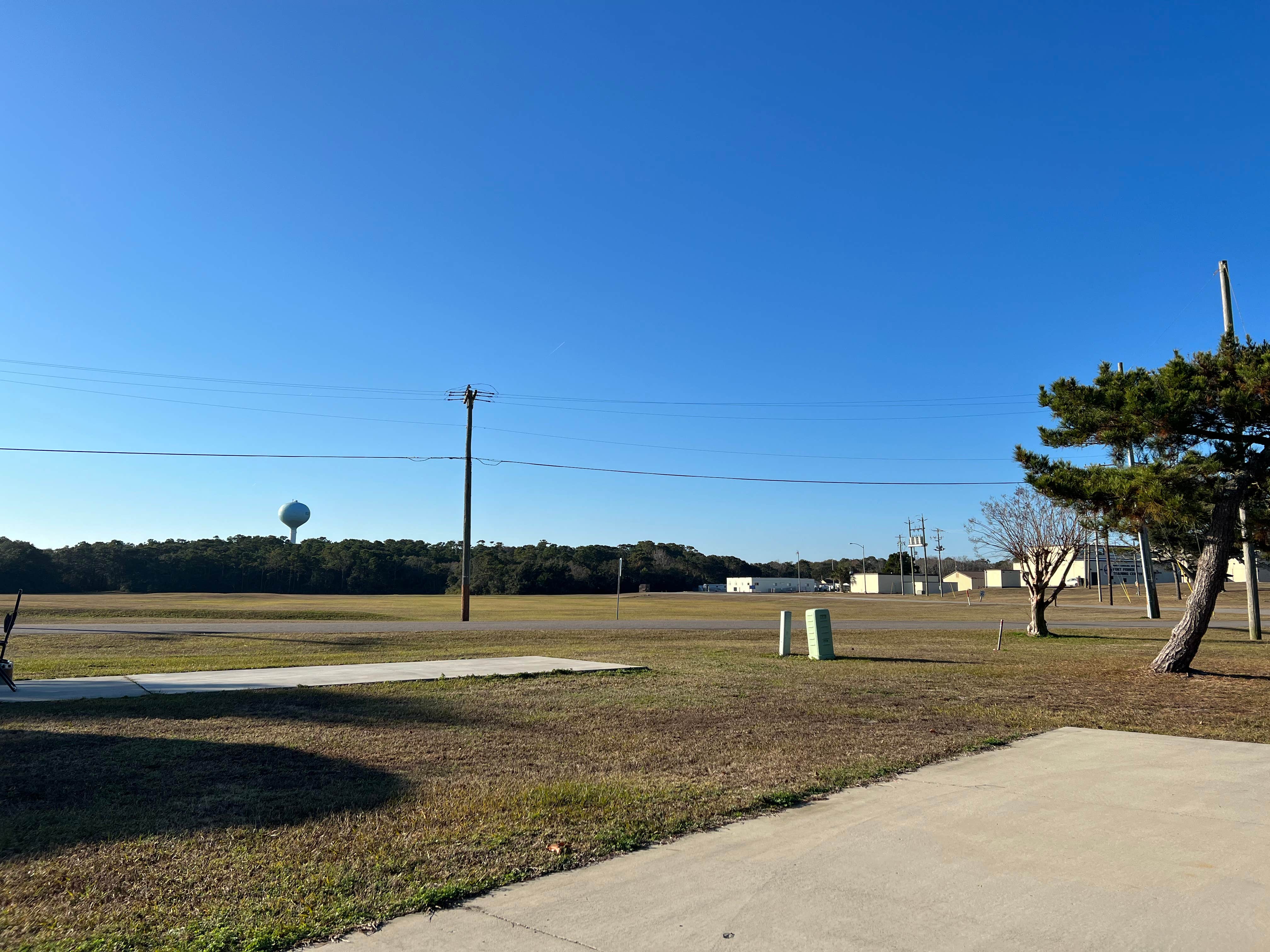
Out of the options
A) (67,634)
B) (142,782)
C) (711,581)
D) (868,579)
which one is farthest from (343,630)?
(711,581)

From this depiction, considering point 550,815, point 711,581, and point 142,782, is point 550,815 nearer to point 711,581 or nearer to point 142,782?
point 142,782

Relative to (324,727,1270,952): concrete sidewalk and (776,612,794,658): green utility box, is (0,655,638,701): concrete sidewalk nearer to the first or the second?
(776,612,794,658): green utility box

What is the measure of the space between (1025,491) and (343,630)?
23914 millimetres

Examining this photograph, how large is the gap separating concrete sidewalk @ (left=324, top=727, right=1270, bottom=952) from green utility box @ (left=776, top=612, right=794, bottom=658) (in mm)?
11919

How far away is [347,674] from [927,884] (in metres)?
11.2

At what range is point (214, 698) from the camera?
1059cm

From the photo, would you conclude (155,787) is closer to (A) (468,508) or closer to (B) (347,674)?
(B) (347,674)

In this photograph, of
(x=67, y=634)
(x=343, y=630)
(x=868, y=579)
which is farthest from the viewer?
(x=868, y=579)

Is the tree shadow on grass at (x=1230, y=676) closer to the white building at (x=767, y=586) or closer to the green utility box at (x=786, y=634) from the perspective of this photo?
the green utility box at (x=786, y=634)

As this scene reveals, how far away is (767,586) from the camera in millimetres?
146875

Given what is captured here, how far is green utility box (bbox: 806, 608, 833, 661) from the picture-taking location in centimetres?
1695

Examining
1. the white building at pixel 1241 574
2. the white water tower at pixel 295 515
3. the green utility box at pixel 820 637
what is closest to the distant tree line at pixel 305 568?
the white water tower at pixel 295 515

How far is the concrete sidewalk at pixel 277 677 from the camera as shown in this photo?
11.1 meters

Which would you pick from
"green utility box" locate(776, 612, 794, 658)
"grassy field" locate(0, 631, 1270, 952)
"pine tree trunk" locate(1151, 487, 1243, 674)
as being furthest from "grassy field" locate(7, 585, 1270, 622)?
"pine tree trunk" locate(1151, 487, 1243, 674)
